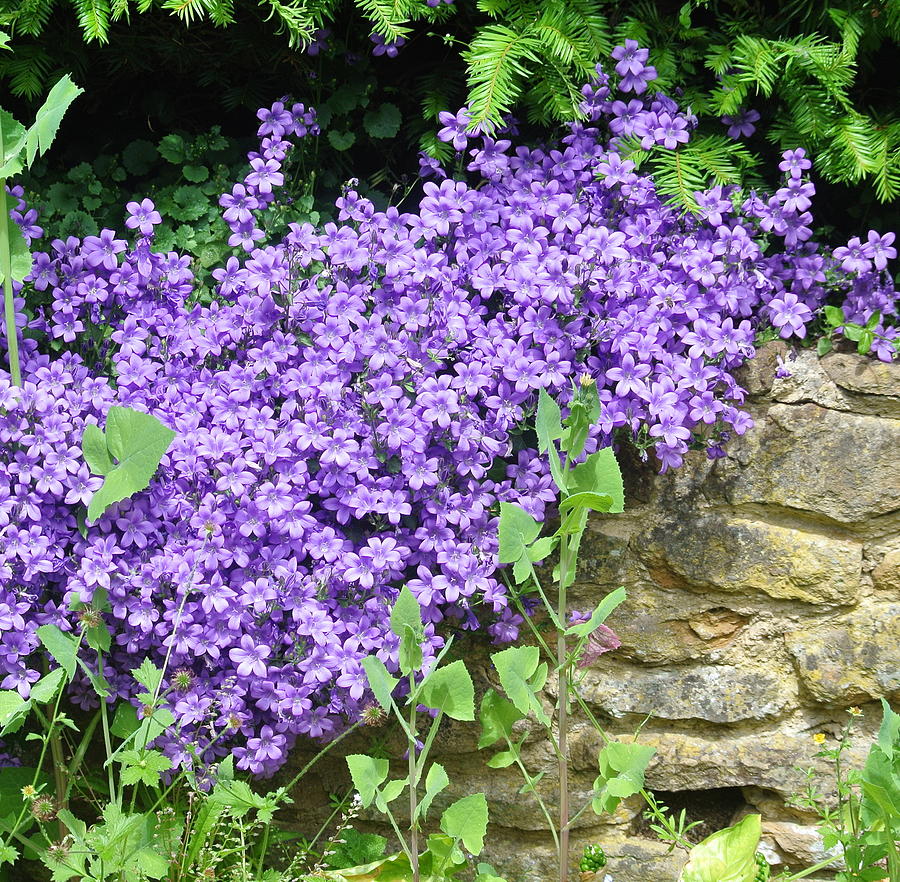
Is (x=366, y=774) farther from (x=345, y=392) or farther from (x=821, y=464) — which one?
(x=821, y=464)

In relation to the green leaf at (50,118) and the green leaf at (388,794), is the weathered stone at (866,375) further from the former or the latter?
the green leaf at (50,118)

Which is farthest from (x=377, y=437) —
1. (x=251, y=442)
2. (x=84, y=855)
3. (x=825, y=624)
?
(x=825, y=624)

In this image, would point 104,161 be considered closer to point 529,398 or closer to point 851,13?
point 529,398

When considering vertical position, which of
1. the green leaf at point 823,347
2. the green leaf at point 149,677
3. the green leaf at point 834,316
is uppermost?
the green leaf at point 834,316

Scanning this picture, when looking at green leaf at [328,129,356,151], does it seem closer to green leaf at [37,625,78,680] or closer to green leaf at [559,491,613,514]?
green leaf at [559,491,613,514]

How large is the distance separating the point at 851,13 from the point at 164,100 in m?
1.99

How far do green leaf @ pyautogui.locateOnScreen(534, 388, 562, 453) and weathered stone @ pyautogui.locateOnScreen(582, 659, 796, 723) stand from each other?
83 cm

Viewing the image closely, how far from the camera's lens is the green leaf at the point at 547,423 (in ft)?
7.12

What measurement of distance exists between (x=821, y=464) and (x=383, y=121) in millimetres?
1523

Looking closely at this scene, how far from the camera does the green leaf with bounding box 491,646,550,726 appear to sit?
7.11 feet

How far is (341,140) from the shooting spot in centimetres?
287

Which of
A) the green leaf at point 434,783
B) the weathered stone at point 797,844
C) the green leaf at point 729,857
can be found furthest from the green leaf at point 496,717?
the weathered stone at point 797,844

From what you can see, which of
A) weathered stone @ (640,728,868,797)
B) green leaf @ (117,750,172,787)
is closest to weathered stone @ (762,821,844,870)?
weathered stone @ (640,728,868,797)

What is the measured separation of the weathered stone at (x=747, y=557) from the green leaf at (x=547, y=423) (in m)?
0.62
